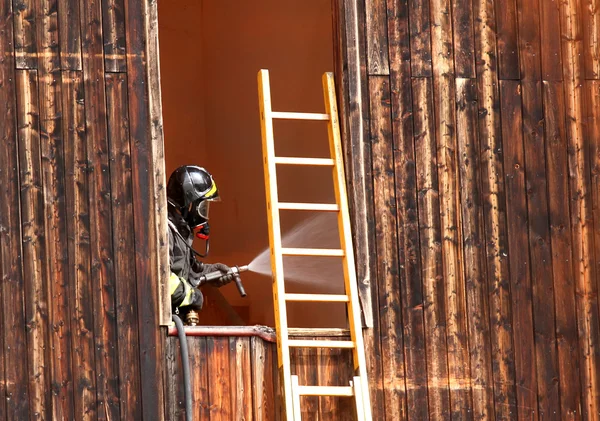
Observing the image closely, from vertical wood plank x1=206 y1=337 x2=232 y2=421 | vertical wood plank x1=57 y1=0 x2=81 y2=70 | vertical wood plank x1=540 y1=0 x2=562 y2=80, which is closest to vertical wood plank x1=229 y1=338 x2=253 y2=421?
vertical wood plank x1=206 y1=337 x2=232 y2=421

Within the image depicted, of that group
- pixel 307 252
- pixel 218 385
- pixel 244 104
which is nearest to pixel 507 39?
pixel 307 252

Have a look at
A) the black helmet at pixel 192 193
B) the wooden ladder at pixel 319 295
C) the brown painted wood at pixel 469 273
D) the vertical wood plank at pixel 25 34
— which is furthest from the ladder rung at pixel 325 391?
the vertical wood plank at pixel 25 34

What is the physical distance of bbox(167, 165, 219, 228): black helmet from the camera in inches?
369

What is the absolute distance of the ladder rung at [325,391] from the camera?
8148mm

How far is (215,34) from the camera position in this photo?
1228 centimetres

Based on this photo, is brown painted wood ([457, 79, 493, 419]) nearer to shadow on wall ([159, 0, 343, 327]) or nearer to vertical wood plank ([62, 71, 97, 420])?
vertical wood plank ([62, 71, 97, 420])

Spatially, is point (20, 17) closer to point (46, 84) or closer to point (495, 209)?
point (46, 84)

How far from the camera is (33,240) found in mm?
8320

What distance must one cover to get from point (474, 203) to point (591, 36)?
4.65 feet

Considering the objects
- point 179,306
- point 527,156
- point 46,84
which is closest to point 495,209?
point 527,156

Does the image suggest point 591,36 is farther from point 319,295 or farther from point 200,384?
point 200,384

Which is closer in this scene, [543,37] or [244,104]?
[543,37]

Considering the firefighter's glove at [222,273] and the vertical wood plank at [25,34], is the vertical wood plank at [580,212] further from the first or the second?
the vertical wood plank at [25,34]

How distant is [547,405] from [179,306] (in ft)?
8.07
